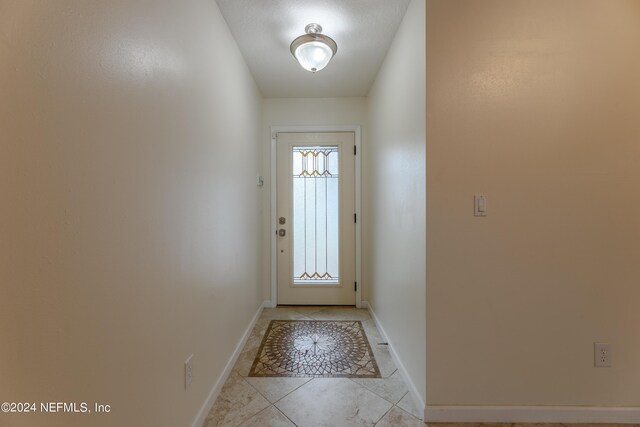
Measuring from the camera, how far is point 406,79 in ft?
6.21

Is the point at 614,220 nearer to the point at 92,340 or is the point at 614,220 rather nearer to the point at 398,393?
the point at 398,393

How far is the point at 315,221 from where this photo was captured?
3.46m

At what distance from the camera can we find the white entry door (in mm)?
3441

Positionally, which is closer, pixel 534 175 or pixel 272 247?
pixel 534 175

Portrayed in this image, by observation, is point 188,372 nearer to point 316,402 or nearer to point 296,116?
point 316,402

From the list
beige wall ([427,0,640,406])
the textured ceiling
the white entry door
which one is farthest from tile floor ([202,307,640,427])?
the textured ceiling

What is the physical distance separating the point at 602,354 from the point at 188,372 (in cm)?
224

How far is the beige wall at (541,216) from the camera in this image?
1562mm

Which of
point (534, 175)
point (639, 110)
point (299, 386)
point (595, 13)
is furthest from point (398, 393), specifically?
point (595, 13)

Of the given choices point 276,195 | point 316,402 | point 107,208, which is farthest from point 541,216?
point 276,195

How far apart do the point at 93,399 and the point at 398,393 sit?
5.46 feet

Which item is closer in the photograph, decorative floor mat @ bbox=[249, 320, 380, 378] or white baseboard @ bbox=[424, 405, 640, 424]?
white baseboard @ bbox=[424, 405, 640, 424]

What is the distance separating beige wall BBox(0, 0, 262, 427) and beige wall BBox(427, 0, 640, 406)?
1.29 metres

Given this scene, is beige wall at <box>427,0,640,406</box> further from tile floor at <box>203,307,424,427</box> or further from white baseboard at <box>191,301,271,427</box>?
white baseboard at <box>191,301,271,427</box>
